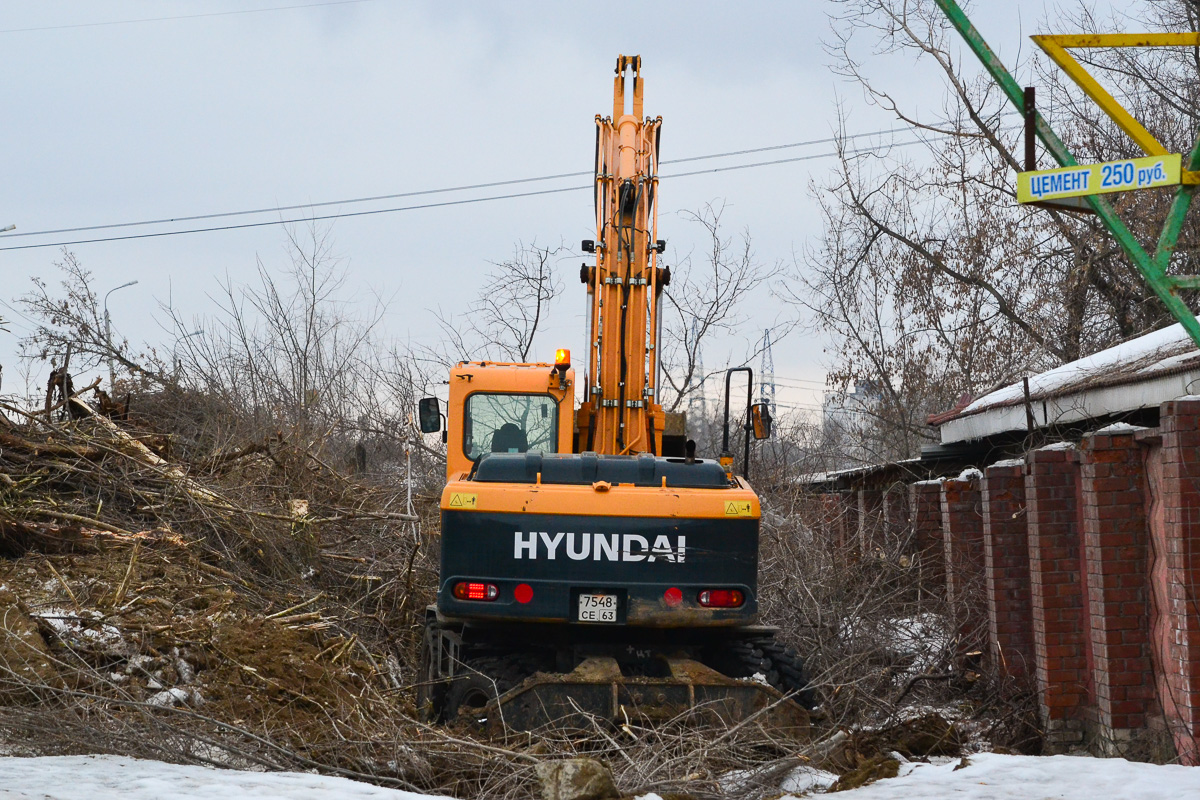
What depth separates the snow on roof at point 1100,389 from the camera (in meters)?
8.88

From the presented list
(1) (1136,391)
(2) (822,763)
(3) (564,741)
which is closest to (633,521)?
(3) (564,741)

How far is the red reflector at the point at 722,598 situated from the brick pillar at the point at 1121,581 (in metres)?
2.26

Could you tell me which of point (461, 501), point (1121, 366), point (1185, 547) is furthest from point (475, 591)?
point (1121, 366)

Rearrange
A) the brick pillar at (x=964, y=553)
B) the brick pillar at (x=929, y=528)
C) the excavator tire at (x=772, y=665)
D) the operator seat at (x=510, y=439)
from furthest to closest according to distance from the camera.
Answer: the brick pillar at (x=929, y=528)
the brick pillar at (x=964, y=553)
the operator seat at (x=510, y=439)
the excavator tire at (x=772, y=665)

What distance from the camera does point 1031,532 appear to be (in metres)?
8.23

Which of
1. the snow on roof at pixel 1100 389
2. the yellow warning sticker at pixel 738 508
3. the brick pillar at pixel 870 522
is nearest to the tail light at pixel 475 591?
the yellow warning sticker at pixel 738 508

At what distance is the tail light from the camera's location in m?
7.35

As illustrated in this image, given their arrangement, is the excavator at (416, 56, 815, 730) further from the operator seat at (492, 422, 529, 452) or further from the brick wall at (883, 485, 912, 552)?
the brick wall at (883, 485, 912, 552)

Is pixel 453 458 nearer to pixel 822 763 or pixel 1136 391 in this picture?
pixel 822 763

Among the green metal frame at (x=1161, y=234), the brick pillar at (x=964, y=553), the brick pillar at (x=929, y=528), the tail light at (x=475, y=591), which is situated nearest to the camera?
the green metal frame at (x=1161, y=234)

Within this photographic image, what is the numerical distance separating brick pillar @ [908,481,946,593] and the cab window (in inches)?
154

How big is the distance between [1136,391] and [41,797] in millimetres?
8184

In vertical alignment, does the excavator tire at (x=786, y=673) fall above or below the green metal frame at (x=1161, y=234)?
below

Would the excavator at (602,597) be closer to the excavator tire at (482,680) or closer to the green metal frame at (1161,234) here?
the excavator tire at (482,680)
